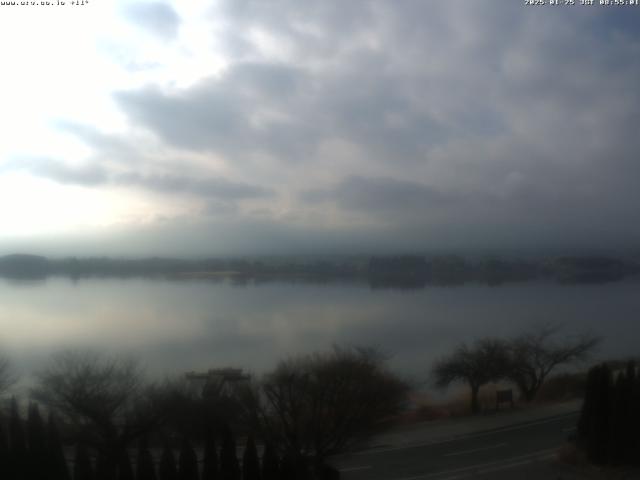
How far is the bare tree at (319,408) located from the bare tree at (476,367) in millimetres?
4987

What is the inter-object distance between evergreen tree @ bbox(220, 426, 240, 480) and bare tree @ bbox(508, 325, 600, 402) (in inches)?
393

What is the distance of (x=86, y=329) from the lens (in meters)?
21.7

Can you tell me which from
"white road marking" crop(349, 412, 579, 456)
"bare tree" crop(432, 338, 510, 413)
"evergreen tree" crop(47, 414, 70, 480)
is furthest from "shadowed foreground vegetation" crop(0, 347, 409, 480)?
"bare tree" crop(432, 338, 510, 413)

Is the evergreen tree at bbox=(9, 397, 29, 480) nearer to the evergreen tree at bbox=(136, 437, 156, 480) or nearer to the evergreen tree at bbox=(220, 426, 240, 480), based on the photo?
the evergreen tree at bbox=(136, 437, 156, 480)

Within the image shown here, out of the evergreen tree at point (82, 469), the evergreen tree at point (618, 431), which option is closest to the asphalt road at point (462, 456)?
the evergreen tree at point (618, 431)

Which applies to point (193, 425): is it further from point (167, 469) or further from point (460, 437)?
point (460, 437)

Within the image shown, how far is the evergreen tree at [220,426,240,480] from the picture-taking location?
5.80 meters

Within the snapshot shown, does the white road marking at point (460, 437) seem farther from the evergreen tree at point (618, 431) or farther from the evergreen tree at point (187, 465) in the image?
the evergreen tree at point (187, 465)

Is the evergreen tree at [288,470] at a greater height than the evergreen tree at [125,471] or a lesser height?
lesser

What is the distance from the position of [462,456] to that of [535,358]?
7579 millimetres

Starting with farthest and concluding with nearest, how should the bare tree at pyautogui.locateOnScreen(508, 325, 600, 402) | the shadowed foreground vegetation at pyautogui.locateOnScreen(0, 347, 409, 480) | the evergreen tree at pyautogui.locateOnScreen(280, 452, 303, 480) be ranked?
the bare tree at pyautogui.locateOnScreen(508, 325, 600, 402) → the evergreen tree at pyautogui.locateOnScreen(280, 452, 303, 480) → the shadowed foreground vegetation at pyautogui.locateOnScreen(0, 347, 409, 480)

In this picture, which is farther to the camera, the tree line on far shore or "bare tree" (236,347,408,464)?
the tree line on far shore

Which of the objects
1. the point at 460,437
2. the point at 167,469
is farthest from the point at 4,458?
the point at 460,437

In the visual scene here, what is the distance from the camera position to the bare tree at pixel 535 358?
47.4ft
